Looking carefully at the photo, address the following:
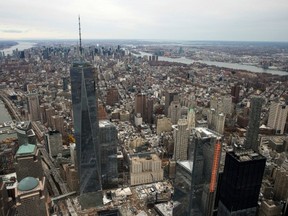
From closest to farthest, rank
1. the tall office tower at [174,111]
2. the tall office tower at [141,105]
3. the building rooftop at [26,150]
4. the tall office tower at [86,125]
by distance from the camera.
Answer: 1. the building rooftop at [26,150]
2. the tall office tower at [86,125]
3. the tall office tower at [174,111]
4. the tall office tower at [141,105]

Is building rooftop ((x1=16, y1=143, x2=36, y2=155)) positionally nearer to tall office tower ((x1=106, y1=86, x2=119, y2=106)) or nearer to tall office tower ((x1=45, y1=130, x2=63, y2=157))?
tall office tower ((x1=45, y1=130, x2=63, y2=157))

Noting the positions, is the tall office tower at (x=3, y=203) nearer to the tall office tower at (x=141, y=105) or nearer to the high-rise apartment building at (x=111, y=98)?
the tall office tower at (x=141, y=105)

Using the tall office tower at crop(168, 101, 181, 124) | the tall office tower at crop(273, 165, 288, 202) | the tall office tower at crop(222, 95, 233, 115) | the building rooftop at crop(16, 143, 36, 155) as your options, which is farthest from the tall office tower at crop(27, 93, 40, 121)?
the tall office tower at crop(273, 165, 288, 202)

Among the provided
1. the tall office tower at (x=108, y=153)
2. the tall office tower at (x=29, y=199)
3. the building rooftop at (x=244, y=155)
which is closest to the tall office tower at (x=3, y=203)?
the tall office tower at (x=29, y=199)

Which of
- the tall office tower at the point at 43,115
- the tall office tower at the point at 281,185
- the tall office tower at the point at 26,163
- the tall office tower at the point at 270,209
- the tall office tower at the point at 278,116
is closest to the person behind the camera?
the tall office tower at the point at 270,209

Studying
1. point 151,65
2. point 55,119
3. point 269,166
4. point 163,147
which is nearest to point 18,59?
point 151,65

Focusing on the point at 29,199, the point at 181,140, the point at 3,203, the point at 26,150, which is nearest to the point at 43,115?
the point at 26,150
